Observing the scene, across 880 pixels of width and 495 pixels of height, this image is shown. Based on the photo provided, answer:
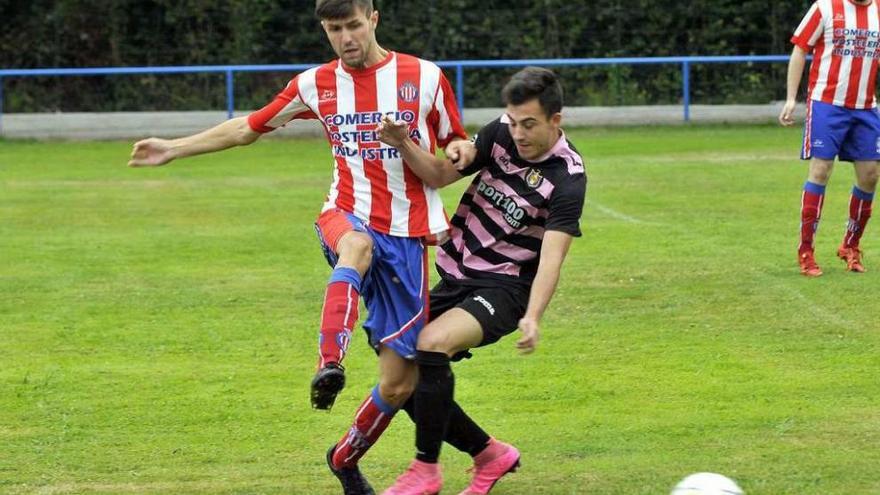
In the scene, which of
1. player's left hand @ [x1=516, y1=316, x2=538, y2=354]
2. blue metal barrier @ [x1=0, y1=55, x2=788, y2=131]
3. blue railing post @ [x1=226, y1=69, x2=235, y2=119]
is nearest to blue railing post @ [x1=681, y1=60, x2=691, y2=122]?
blue metal barrier @ [x1=0, y1=55, x2=788, y2=131]

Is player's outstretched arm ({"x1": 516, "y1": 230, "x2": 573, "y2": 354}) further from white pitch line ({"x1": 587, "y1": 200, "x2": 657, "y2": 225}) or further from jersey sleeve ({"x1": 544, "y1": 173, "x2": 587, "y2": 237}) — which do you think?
white pitch line ({"x1": 587, "y1": 200, "x2": 657, "y2": 225})

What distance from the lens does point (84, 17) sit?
27250mm

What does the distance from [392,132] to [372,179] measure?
354 mm

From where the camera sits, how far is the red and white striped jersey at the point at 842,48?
1044cm

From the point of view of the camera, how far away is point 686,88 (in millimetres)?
24453

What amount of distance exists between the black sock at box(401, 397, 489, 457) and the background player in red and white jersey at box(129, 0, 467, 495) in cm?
25

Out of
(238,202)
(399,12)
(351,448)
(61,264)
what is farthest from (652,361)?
(399,12)

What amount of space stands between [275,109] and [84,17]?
73.5ft

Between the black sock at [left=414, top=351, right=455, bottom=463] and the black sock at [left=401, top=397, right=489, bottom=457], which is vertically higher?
the black sock at [left=414, top=351, right=455, bottom=463]

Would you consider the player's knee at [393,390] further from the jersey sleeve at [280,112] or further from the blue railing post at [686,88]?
the blue railing post at [686,88]

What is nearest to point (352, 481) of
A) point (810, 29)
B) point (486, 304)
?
point (486, 304)

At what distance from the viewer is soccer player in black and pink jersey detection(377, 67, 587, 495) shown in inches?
213

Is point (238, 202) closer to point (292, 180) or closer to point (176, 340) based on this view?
point (292, 180)

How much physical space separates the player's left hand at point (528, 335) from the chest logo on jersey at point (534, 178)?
609 mm
